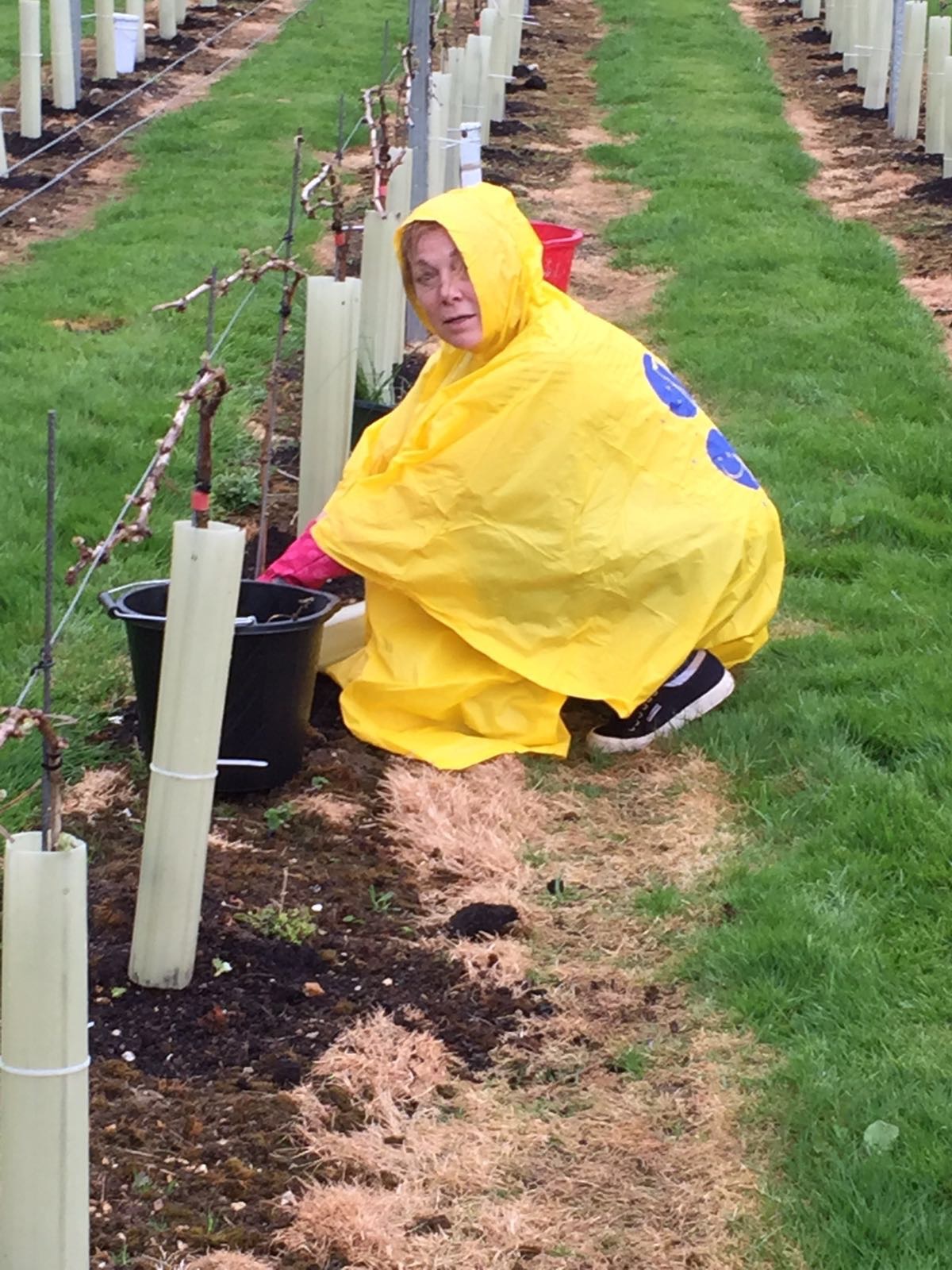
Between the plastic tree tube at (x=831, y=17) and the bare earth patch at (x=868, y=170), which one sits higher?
the plastic tree tube at (x=831, y=17)

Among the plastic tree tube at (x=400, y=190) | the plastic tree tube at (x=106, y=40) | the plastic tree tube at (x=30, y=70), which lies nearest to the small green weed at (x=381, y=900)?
the plastic tree tube at (x=400, y=190)

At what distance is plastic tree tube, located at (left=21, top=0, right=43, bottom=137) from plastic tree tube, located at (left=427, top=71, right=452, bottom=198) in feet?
13.6

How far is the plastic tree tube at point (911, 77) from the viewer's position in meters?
13.0

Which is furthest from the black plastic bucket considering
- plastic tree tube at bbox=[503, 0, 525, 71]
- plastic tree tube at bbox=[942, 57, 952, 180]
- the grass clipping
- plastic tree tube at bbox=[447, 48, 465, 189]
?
plastic tree tube at bbox=[503, 0, 525, 71]

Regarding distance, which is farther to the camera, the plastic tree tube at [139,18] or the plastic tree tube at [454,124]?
the plastic tree tube at [139,18]

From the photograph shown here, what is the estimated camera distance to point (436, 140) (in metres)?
7.93

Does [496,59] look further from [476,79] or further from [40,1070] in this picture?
[40,1070]

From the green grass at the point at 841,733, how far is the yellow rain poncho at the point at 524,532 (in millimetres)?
419

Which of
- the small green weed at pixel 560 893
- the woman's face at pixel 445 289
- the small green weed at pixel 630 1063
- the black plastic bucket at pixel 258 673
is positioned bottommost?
the small green weed at pixel 560 893

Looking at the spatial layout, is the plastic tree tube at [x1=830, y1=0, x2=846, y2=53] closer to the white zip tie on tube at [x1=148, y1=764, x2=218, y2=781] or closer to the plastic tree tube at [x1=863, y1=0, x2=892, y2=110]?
the plastic tree tube at [x1=863, y1=0, x2=892, y2=110]

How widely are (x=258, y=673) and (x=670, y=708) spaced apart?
120 cm

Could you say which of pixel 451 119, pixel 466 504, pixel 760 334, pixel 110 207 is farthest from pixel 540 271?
pixel 110 207

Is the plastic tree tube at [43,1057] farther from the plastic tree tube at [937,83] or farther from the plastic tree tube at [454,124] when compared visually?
the plastic tree tube at [937,83]

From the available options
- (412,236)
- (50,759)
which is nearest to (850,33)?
(412,236)
